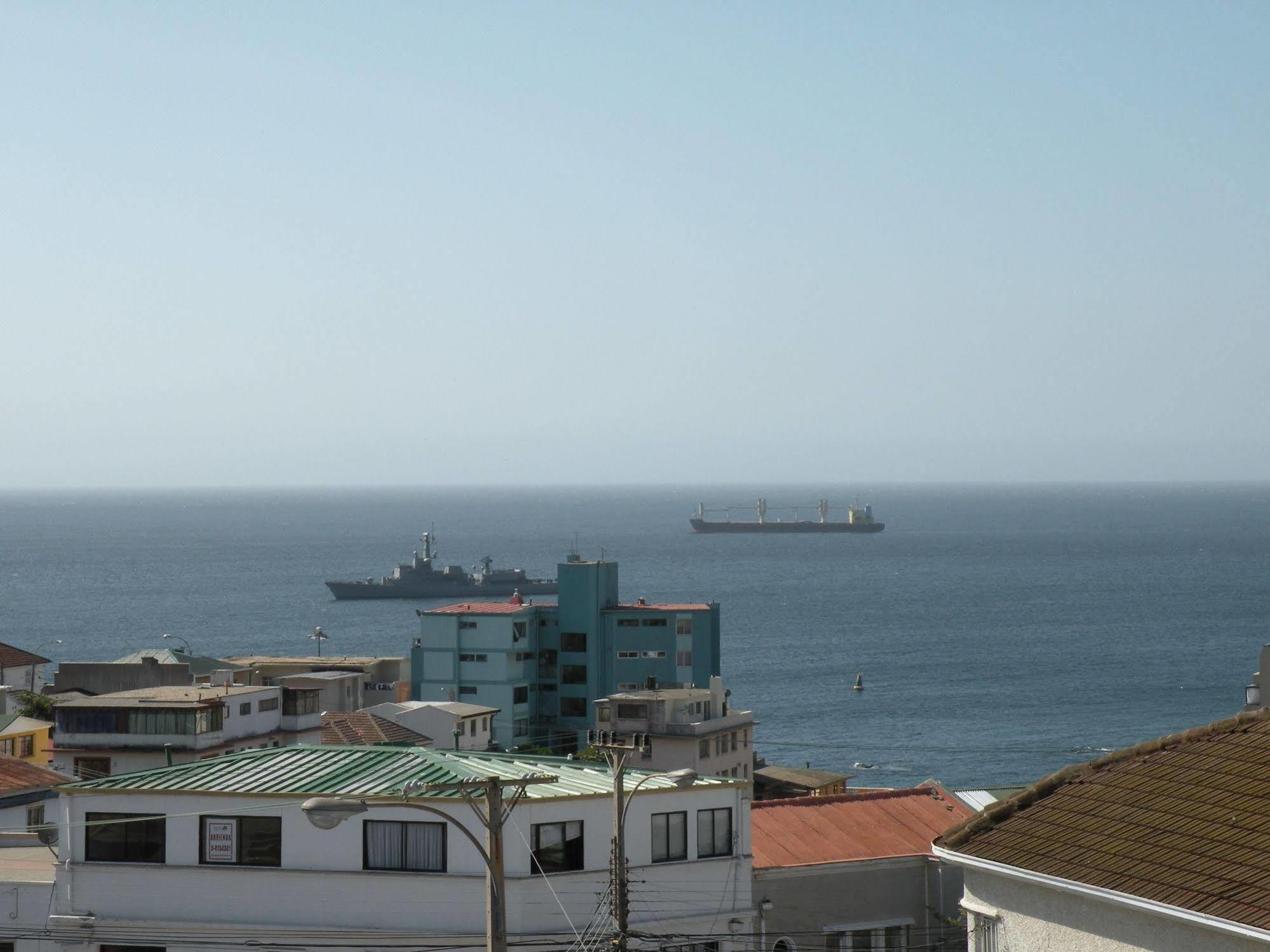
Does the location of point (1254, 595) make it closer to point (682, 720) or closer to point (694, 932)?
point (682, 720)

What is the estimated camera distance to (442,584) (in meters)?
183

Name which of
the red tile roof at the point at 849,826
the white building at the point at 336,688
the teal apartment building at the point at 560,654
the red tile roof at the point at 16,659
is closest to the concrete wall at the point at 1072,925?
the red tile roof at the point at 849,826

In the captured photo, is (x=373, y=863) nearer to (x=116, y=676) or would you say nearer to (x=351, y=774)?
(x=351, y=774)

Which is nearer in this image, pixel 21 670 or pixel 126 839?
pixel 126 839

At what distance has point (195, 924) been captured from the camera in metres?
18.5

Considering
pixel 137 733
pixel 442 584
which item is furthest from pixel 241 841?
pixel 442 584

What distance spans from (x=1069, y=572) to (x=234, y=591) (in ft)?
327

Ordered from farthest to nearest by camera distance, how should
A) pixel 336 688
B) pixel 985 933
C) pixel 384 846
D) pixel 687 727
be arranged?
pixel 336 688, pixel 687 727, pixel 384 846, pixel 985 933

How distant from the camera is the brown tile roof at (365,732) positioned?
1492 inches

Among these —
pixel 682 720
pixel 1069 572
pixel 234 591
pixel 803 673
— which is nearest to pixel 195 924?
pixel 682 720

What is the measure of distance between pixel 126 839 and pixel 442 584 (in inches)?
6505

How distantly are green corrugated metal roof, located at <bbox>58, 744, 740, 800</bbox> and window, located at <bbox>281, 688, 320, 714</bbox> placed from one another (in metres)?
20.8

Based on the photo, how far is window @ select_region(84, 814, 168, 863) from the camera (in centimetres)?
1883

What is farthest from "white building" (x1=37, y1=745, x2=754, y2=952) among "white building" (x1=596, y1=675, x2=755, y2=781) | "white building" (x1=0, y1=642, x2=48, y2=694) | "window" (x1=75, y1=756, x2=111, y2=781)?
"white building" (x1=0, y1=642, x2=48, y2=694)
